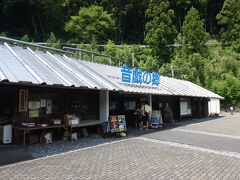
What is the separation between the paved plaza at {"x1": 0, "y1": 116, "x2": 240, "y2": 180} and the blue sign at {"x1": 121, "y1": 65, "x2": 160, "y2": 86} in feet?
16.2

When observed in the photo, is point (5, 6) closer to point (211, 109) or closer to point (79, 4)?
point (79, 4)

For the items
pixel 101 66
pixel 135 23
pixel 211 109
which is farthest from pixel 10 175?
pixel 135 23

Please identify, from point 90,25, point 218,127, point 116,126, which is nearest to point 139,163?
point 116,126

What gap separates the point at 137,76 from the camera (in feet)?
55.6

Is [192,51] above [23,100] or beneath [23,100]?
above

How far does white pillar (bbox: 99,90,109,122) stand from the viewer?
46.6 feet

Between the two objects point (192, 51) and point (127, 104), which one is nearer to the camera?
point (127, 104)

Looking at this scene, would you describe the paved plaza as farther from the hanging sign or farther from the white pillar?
the hanging sign

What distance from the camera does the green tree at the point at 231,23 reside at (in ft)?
138

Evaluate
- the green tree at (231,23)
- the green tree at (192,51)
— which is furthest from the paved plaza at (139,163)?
the green tree at (231,23)

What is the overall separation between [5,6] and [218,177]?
166 ft

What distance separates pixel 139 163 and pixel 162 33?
35.1m

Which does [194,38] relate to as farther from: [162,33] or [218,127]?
[218,127]

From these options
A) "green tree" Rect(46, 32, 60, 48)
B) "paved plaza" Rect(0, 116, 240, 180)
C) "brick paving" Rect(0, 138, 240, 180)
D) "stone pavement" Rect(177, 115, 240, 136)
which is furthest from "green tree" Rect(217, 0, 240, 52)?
"brick paving" Rect(0, 138, 240, 180)
